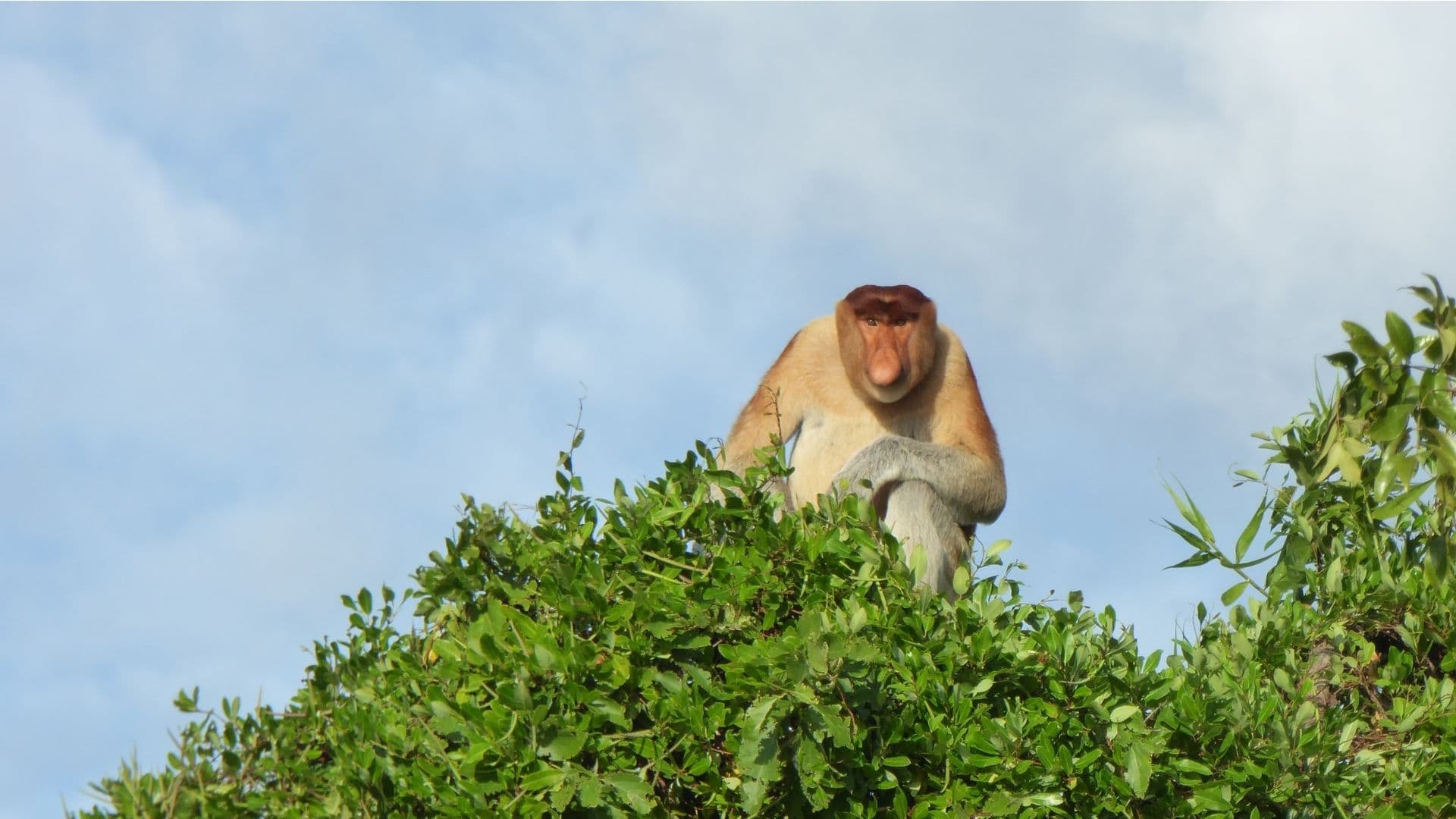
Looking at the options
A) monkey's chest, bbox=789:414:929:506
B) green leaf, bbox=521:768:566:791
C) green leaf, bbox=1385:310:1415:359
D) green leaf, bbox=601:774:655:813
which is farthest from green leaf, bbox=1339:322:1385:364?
green leaf, bbox=521:768:566:791

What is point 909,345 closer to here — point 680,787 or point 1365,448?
point 1365,448

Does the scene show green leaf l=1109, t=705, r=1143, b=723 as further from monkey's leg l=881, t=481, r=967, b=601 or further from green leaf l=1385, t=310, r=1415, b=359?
monkey's leg l=881, t=481, r=967, b=601

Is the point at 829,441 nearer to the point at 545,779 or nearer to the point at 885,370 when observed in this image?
the point at 885,370

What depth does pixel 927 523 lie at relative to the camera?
619 cm

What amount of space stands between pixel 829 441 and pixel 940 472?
0.58 metres

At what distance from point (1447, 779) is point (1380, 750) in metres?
0.19

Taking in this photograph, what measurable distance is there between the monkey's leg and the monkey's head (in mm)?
517

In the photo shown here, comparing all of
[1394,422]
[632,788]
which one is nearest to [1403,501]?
[1394,422]

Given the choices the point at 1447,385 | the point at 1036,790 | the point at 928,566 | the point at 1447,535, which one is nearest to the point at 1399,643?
the point at 1447,535

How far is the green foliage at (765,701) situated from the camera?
129 inches

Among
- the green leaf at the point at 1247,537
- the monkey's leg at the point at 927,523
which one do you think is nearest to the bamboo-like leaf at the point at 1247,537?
the green leaf at the point at 1247,537

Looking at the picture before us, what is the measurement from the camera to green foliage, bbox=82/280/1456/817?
327 centimetres

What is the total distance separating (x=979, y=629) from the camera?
378 cm

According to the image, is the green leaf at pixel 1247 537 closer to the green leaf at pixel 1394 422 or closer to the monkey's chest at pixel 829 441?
the green leaf at pixel 1394 422
